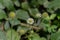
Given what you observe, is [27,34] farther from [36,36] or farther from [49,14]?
[49,14]

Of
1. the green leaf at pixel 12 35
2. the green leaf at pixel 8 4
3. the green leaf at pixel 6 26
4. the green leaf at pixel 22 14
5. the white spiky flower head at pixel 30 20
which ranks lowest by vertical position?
the green leaf at pixel 12 35

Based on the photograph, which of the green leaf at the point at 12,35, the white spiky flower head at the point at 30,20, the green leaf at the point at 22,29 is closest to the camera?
the green leaf at the point at 12,35

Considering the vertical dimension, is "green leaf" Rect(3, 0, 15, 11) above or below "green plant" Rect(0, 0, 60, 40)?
above

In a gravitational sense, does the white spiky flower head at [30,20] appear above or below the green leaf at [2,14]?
below

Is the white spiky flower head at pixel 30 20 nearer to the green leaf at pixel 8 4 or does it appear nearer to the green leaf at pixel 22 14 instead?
the green leaf at pixel 22 14

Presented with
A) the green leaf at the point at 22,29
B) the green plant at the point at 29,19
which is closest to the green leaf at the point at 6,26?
the green plant at the point at 29,19

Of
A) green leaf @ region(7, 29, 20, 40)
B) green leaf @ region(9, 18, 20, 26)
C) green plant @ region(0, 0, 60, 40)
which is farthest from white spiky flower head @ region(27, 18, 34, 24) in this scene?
green leaf @ region(7, 29, 20, 40)

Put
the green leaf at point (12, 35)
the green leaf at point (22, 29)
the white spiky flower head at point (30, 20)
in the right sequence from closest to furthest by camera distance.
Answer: the green leaf at point (12, 35)
the green leaf at point (22, 29)
the white spiky flower head at point (30, 20)

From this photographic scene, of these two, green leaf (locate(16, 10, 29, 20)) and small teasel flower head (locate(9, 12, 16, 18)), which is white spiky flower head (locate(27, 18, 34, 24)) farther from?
small teasel flower head (locate(9, 12, 16, 18))

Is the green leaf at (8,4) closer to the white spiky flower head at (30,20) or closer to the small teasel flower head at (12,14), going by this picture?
the small teasel flower head at (12,14)

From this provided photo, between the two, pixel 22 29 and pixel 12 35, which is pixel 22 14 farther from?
pixel 12 35

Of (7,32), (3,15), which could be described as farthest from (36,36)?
(3,15)

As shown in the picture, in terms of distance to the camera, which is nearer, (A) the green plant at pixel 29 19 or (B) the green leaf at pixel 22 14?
(A) the green plant at pixel 29 19
